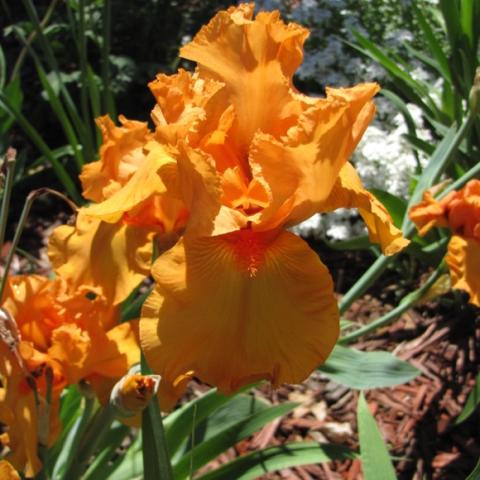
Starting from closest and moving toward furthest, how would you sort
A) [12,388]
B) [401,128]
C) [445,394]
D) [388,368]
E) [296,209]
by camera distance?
[296,209]
[12,388]
[388,368]
[445,394]
[401,128]

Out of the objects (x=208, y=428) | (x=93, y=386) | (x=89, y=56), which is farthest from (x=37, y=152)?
(x=93, y=386)

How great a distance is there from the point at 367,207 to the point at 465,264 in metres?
0.67

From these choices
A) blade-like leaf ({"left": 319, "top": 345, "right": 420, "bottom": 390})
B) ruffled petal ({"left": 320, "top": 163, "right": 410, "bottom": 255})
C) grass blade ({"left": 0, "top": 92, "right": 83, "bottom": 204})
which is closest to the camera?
ruffled petal ({"left": 320, "top": 163, "right": 410, "bottom": 255})

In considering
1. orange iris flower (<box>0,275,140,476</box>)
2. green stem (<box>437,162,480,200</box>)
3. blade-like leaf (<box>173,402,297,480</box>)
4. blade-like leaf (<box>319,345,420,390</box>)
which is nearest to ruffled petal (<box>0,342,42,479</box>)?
orange iris flower (<box>0,275,140,476</box>)

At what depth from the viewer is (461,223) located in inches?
59.4

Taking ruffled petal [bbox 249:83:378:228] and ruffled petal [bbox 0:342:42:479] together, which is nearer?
ruffled petal [bbox 249:83:378:228]

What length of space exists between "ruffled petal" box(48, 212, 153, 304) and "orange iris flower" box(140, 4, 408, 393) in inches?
9.6

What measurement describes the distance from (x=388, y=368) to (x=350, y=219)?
1.36m

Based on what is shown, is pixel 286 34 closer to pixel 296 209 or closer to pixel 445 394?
pixel 296 209

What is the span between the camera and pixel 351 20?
338cm

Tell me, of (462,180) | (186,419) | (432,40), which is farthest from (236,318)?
(432,40)

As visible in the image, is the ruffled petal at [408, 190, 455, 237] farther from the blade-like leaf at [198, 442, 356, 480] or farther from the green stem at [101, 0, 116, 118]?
the green stem at [101, 0, 116, 118]

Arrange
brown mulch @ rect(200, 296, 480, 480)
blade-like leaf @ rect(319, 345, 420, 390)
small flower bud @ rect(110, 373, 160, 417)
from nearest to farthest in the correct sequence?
small flower bud @ rect(110, 373, 160, 417)
blade-like leaf @ rect(319, 345, 420, 390)
brown mulch @ rect(200, 296, 480, 480)

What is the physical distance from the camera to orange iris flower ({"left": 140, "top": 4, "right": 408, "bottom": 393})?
32.8 inches
